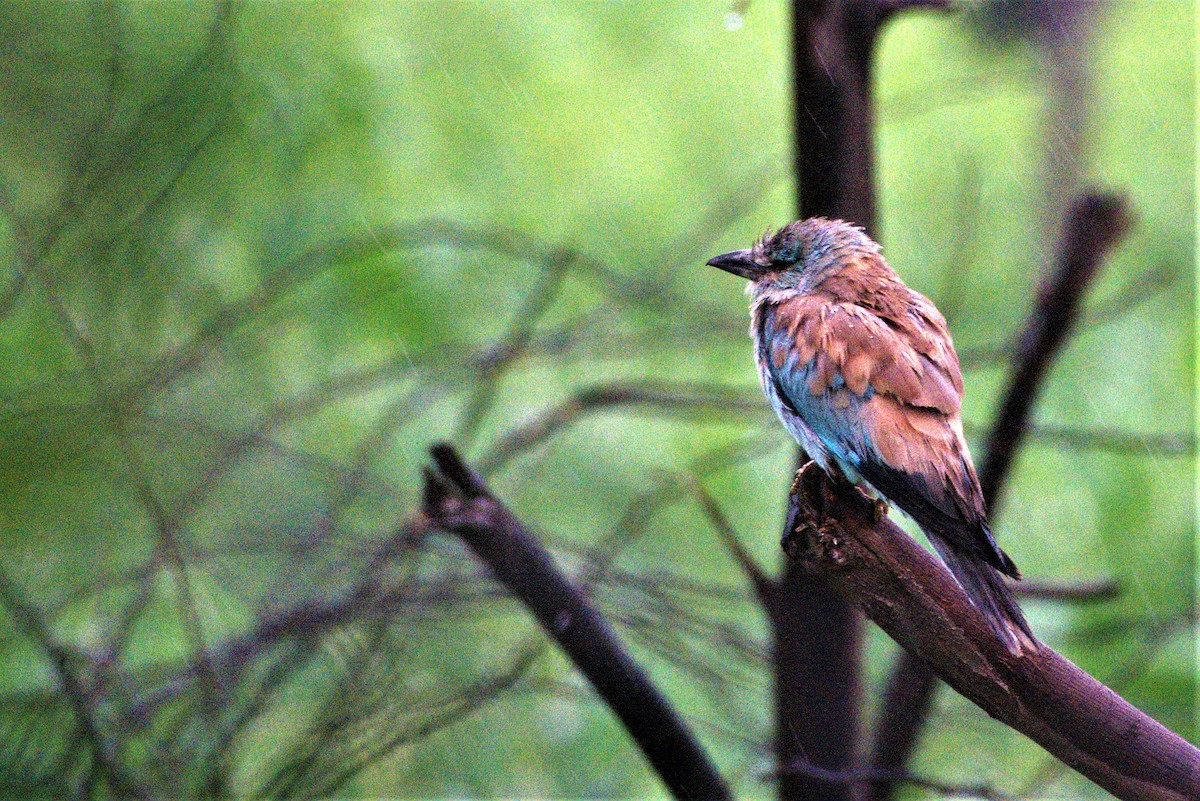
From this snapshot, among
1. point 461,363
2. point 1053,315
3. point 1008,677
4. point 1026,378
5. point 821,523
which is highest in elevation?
point 461,363

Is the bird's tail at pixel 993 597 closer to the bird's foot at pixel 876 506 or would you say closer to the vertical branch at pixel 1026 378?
the bird's foot at pixel 876 506

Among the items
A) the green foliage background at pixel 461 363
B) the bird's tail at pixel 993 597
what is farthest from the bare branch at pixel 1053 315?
the bird's tail at pixel 993 597

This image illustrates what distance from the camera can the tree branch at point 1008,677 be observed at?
5.90 feet

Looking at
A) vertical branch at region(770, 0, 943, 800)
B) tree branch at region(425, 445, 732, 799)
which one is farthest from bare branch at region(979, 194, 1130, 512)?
tree branch at region(425, 445, 732, 799)

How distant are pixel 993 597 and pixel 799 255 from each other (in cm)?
117

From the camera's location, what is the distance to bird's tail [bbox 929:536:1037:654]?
5.97 feet

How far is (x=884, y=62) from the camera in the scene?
17.4ft

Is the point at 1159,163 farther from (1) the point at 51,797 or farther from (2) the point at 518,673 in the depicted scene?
(1) the point at 51,797

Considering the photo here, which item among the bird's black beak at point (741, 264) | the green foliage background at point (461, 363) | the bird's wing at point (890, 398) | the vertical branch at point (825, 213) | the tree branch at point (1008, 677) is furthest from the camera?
the bird's black beak at point (741, 264)

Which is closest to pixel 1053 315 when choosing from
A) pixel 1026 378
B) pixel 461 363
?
pixel 1026 378

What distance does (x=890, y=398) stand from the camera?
2.26m

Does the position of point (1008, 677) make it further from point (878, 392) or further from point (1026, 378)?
point (1026, 378)

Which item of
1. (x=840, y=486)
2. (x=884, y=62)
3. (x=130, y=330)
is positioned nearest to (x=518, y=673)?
(x=840, y=486)

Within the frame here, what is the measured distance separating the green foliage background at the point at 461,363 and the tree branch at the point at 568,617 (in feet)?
0.61
